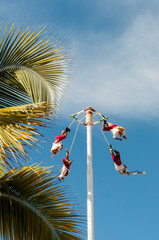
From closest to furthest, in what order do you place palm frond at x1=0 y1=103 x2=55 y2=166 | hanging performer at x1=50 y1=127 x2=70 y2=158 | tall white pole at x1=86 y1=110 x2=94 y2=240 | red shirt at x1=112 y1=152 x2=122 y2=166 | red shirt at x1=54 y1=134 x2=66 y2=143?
palm frond at x1=0 y1=103 x2=55 y2=166
tall white pole at x1=86 y1=110 x2=94 y2=240
hanging performer at x1=50 y1=127 x2=70 y2=158
red shirt at x1=54 y1=134 x2=66 y2=143
red shirt at x1=112 y1=152 x2=122 y2=166

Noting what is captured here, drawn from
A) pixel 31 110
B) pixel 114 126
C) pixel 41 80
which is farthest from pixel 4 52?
pixel 114 126

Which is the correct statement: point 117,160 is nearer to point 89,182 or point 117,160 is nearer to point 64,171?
point 89,182

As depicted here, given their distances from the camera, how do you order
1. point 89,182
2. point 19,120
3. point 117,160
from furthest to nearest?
point 117,160 → point 89,182 → point 19,120

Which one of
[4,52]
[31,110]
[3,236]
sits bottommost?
[3,236]

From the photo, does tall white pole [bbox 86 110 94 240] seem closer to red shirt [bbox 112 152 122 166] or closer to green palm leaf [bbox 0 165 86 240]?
red shirt [bbox 112 152 122 166]

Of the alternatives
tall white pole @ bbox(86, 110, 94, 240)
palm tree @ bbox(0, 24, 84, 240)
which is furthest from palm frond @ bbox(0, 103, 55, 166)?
tall white pole @ bbox(86, 110, 94, 240)

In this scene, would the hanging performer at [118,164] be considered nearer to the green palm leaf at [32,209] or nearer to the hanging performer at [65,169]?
the hanging performer at [65,169]

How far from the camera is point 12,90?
5707 mm

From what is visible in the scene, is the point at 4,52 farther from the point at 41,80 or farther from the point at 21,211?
the point at 21,211

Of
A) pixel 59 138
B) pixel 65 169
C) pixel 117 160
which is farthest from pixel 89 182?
pixel 59 138

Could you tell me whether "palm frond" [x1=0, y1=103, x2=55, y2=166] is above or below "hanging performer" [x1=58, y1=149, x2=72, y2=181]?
below

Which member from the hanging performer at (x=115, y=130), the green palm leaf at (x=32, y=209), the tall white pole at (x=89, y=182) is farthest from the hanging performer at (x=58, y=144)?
the green palm leaf at (x=32, y=209)

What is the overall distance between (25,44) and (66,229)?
9.75ft

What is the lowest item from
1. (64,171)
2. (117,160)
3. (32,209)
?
(32,209)
